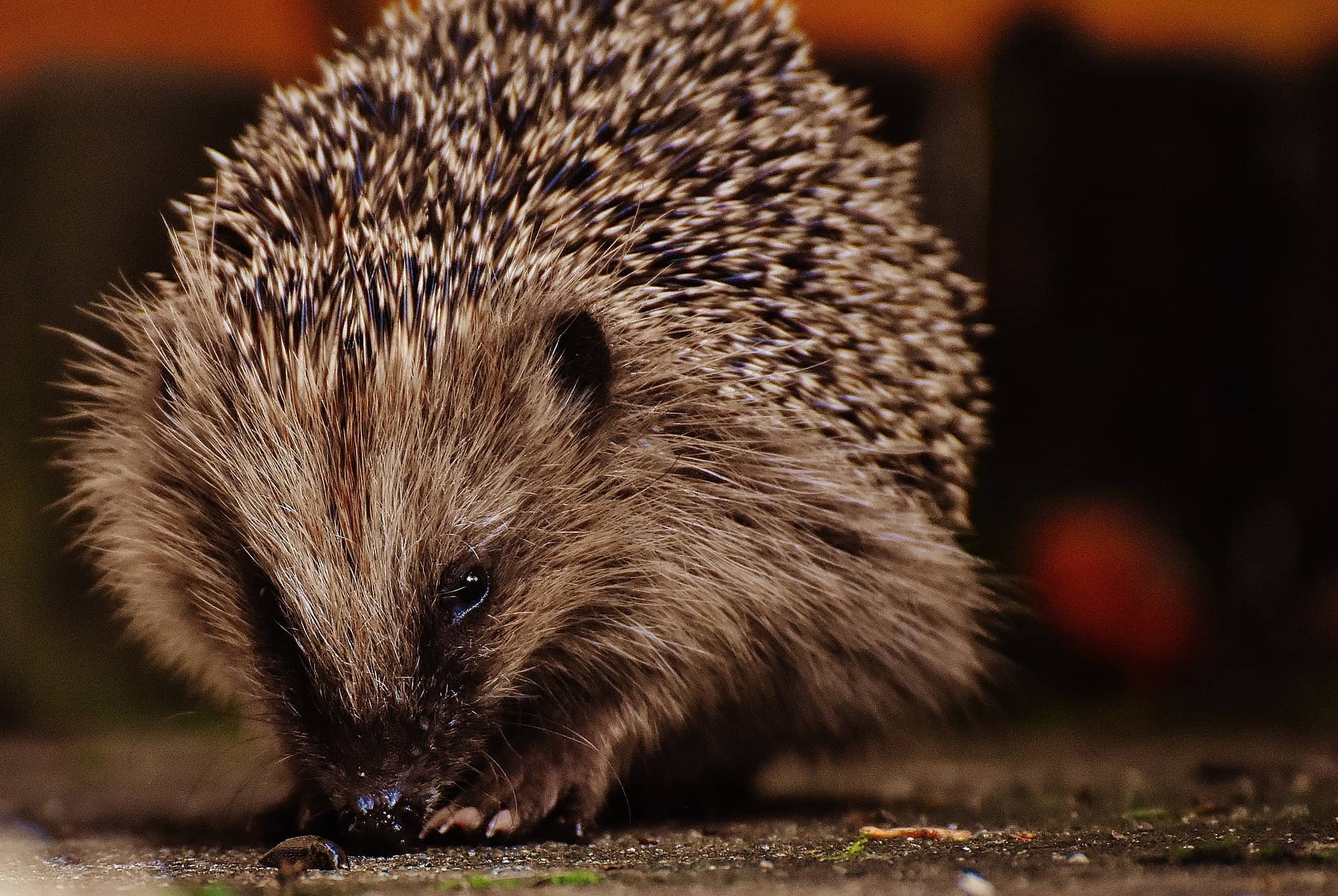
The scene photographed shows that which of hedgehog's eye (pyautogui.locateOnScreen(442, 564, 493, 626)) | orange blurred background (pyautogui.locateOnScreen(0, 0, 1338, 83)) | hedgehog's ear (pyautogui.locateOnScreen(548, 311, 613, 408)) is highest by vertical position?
orange blurred background (pyautogui.locateOnScreen(0, 0, 1338, 83))

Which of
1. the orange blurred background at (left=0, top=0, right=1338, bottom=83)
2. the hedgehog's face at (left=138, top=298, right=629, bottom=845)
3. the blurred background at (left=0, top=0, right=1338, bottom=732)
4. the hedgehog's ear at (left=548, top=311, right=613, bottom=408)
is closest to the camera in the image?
the hedgehog's face at (left=138, top=298, right=629, bottom=845)

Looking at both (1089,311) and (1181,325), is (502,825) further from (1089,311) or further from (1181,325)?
(1181,325)

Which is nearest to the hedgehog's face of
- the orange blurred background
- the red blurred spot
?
the orange blurred background

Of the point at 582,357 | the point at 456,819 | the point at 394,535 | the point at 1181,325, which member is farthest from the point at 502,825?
the point at 1181,325

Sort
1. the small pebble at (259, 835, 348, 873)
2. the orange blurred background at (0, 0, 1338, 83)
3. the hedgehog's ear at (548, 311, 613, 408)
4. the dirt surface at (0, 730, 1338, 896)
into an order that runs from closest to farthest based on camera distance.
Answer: the dirt surface at (0, 730, 1338, 896) → the small pebble at (259, 835, 348, 873) → the hedgehog's ear at (548, 311, 613, 408) → the orange blurred background at (0, 0, 1338, 83)

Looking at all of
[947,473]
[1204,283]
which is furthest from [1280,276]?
[947,473]

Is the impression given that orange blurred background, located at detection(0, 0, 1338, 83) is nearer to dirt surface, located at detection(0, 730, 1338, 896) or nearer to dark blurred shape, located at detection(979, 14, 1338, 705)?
dark blurred shape, located at detection(979, 14, 1338, 705)
